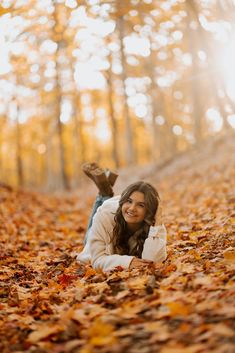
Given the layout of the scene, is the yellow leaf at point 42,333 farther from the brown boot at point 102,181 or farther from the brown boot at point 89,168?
the brown boot at point 89,168

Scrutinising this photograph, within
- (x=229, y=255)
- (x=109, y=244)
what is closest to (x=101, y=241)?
(x=109, y=244)

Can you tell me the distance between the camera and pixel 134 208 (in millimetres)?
4562

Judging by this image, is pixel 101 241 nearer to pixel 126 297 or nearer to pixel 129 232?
pixel 129 232

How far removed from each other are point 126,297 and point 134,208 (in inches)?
43.3

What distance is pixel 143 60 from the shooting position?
22719mm

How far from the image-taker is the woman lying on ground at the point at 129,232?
4.54 metres

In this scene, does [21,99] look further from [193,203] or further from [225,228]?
[225,228]

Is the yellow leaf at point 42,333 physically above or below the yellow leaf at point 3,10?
below

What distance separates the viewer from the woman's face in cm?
457

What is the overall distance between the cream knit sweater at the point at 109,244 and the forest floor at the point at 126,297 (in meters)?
0.11

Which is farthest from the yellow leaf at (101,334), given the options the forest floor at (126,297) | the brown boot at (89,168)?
the brown boot at (89,168)

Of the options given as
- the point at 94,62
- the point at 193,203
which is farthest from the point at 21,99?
the point at 193,203

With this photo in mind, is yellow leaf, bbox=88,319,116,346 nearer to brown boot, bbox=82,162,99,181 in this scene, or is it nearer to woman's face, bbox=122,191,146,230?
woman's face, bbox=122,191,146,230

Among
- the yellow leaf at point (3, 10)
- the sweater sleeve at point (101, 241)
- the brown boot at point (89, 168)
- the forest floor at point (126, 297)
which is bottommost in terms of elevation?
the forest floor at point (126, 297)
